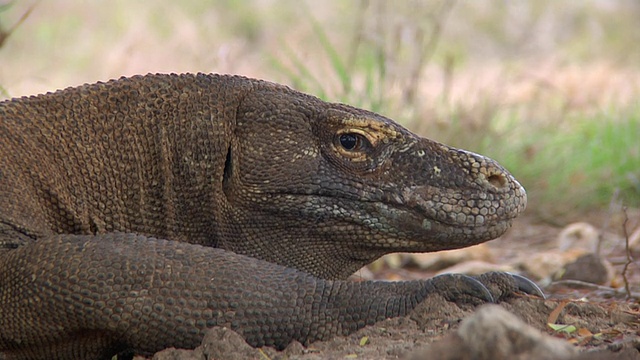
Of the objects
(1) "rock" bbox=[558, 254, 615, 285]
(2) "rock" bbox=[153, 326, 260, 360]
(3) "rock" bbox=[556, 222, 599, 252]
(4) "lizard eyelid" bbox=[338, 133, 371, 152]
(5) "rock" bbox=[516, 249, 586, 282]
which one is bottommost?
(2) "rock" bbox=[153, 326, 260, 360]

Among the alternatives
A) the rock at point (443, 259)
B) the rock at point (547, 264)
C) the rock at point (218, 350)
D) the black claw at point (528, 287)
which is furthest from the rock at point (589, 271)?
the rock at point (218, 350)

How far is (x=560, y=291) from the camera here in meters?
5.11

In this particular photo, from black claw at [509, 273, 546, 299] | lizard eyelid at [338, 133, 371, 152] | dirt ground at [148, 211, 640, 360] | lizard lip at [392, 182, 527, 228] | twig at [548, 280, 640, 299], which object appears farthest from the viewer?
twig at [548, 280, 640, 299]

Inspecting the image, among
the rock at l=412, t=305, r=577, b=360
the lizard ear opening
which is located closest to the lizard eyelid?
the lizard ear opening

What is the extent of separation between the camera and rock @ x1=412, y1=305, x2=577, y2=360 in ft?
6.50

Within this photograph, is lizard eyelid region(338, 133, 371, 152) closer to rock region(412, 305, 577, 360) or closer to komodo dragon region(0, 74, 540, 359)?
komodo dragon region(0, 74, 540, 359)

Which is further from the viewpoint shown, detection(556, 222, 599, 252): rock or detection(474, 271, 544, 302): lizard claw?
detection(556, 222, 599, 252): rock

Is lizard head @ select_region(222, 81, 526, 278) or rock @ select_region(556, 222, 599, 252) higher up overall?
rock @ select_region(556, 222, 599, 252)

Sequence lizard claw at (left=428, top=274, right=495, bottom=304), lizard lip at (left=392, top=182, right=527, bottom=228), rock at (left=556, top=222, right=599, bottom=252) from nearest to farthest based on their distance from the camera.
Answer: lizard claw at (left=428, top=274, right=495, bottom=304)
lizard lip at (left=392, top=182, right=527, bottom=228)
rock at (left=556, top=222, right=599, bottom=252)

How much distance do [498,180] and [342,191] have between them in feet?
2.06

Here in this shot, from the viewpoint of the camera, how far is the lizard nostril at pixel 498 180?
12.4ft

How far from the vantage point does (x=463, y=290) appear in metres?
3.35

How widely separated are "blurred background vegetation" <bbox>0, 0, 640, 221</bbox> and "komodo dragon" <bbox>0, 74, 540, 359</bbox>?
2.00m

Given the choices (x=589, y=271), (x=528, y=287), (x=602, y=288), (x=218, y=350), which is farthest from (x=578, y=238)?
(x=218, y=350)
